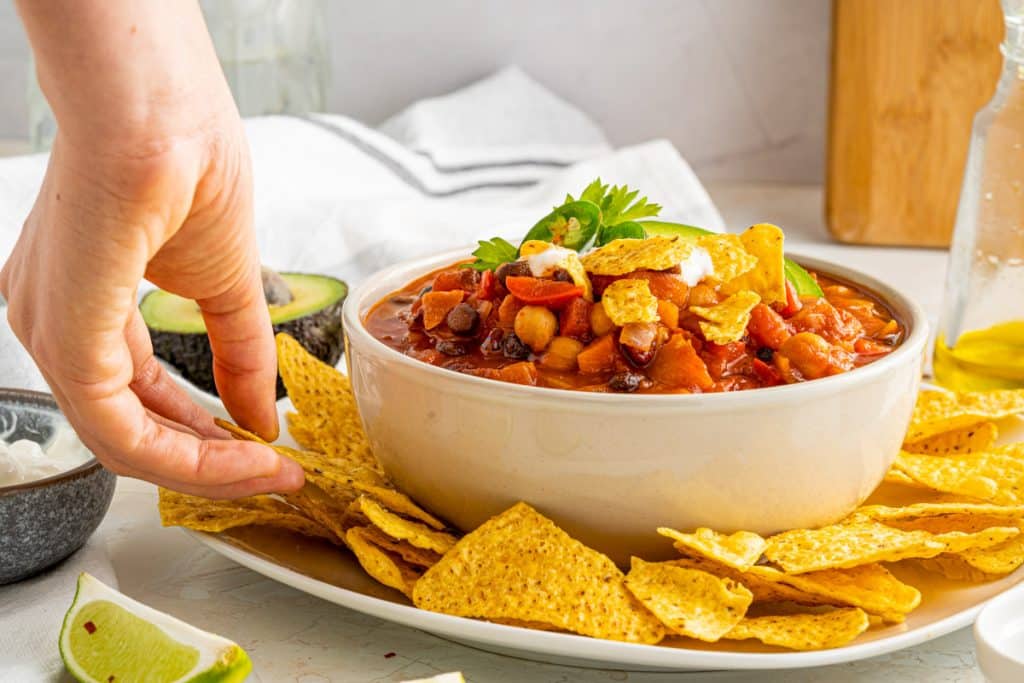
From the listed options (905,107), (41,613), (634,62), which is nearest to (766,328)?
(41,613)

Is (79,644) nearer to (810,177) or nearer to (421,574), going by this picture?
(421,574)

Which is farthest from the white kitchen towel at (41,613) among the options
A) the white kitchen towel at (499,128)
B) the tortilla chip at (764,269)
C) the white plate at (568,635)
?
the white kitchen towel at (499,128)

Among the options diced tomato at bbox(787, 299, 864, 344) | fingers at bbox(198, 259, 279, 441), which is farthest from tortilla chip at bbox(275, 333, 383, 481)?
diced tomato at bbox(787, 299, 864, 344)

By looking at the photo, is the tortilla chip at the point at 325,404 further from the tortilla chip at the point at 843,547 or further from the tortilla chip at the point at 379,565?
the tortilla chip at the point at 843,547

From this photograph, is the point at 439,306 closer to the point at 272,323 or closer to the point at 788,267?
the point at 788,267

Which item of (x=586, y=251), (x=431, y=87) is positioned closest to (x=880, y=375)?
(x=586, y=251)
